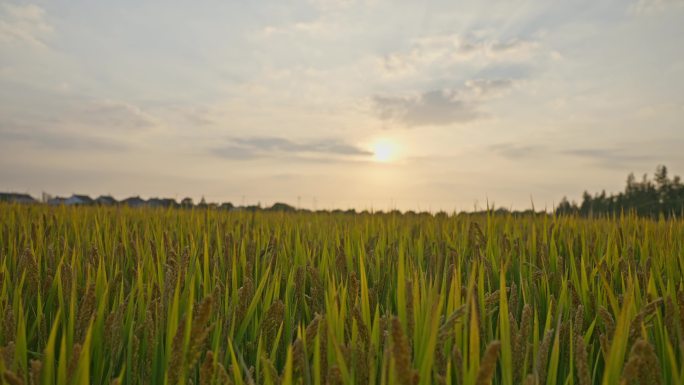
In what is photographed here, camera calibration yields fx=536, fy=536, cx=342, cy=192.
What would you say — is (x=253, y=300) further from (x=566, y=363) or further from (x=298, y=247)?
(x=298, y=247)

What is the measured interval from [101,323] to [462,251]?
6.47ft

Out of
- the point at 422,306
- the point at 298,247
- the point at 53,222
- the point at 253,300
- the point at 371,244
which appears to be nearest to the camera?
the point at 422,306

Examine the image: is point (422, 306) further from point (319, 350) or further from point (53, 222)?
point (53, 222)

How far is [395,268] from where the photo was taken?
8.06 ft

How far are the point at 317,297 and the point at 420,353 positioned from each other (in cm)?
83

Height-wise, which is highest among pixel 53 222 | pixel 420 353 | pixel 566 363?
pixel 53 222

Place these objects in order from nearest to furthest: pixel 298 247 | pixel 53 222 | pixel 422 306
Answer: pixel 422 306 < pixel 298 247 < pixel 53 222

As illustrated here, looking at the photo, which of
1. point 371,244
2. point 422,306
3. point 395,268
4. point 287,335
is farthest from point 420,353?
point 371,244

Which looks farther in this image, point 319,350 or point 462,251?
point 462,251

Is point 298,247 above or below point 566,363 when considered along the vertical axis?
above

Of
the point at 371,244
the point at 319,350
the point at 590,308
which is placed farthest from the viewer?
the point at 371,244

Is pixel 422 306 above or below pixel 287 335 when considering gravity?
above

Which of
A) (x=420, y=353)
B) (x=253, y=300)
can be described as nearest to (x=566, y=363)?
(x=420, y=353)

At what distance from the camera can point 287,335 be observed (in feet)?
6.16
